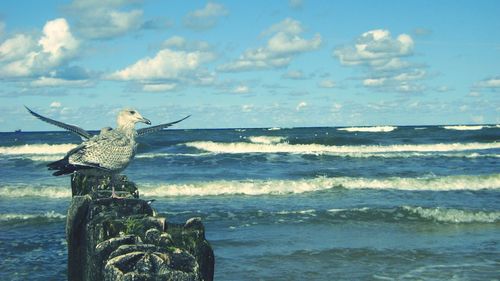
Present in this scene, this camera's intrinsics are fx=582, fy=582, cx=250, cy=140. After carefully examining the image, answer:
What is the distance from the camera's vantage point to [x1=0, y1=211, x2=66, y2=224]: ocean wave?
1277cm

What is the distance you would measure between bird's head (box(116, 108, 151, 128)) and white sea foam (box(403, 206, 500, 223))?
26.6ft

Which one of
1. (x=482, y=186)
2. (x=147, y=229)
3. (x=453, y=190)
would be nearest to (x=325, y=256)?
(x=147, y=229)

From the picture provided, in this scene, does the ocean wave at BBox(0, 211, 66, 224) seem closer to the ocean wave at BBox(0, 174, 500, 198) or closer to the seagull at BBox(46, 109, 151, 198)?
the ocean wave at BBox(0, 174, 500, 198)

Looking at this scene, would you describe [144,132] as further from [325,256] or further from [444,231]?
[444,231]

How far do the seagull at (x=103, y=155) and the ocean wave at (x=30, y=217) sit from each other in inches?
280

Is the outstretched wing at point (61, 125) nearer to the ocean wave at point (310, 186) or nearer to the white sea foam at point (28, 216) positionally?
the white sea foam at point (28, 216)

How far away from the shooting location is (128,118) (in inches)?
267

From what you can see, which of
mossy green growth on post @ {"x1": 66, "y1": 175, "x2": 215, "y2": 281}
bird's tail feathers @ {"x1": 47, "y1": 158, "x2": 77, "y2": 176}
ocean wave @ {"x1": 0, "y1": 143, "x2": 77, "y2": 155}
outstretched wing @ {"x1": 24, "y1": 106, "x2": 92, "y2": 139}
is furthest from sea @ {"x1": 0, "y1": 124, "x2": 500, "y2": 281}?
ocean wave @ {"x1": 0, "y1": 143, "x2": 77, "y2": 155}

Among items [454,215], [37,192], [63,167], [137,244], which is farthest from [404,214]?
[37,192]

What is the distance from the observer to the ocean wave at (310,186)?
60.1 feet

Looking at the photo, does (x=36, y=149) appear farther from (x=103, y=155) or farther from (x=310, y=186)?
(x=103, y=155)

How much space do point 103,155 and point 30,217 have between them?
7.82 m

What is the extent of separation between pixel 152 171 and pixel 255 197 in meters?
10.3

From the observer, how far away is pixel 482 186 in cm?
1931
